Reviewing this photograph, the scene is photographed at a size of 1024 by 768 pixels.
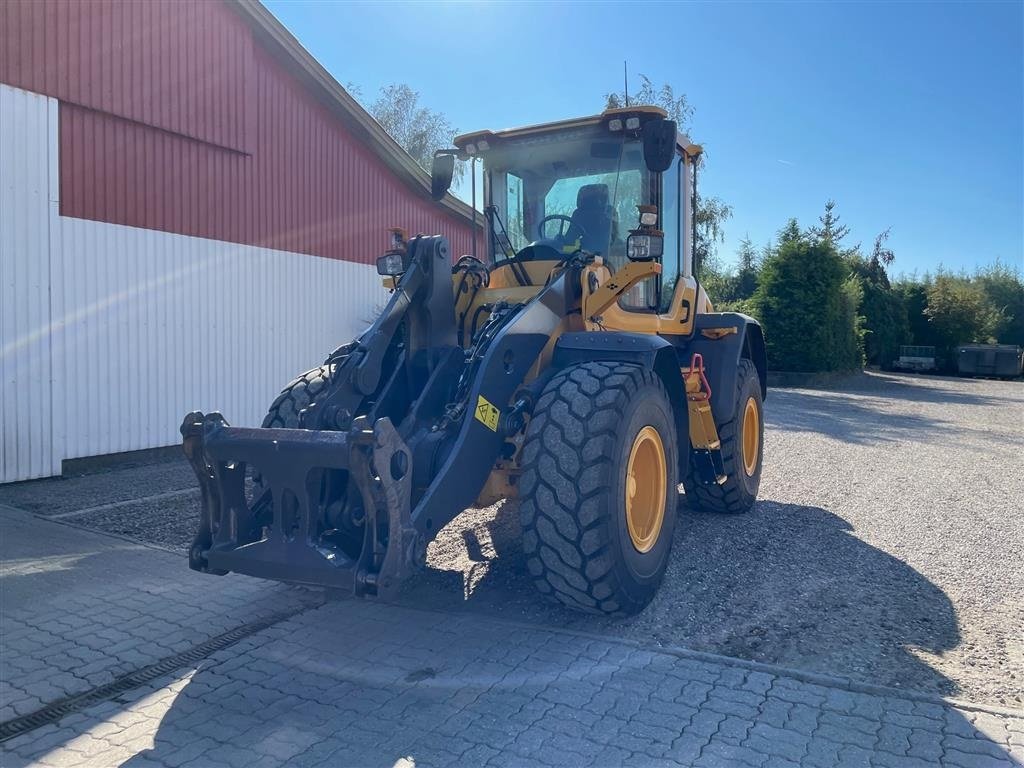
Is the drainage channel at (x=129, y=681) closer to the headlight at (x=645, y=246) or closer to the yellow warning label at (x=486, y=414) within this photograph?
the yellow warning label at (x=486, y=414)

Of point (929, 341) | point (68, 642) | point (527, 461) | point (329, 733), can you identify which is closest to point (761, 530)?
point (527, 461)

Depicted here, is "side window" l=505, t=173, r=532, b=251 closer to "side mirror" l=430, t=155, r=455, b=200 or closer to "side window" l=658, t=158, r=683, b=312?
"side mirror" l=430, t=155, r=455, b=200

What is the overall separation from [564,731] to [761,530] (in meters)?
3.51

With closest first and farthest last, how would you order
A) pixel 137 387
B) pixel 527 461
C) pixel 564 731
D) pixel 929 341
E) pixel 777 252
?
1. pixel 564 731
2. pixel 527 461
3. pixel 137 387
4. pixel 777 252
5. pixel 929 341

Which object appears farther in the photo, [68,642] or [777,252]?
[777,252]

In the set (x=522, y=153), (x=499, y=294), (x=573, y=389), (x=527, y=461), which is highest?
(x=522, y=153)

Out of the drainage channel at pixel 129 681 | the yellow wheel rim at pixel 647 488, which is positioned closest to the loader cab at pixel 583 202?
the yellow wheel rim at pixel 647 488

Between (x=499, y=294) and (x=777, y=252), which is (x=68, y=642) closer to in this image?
(x=499, y=294)

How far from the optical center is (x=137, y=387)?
9.23m

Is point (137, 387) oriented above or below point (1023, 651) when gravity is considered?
above

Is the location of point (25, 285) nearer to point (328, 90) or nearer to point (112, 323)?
point (112, 323)

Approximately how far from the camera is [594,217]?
210 inches

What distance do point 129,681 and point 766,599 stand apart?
11.0ft

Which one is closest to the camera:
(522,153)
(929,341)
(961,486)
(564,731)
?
(564,731)
